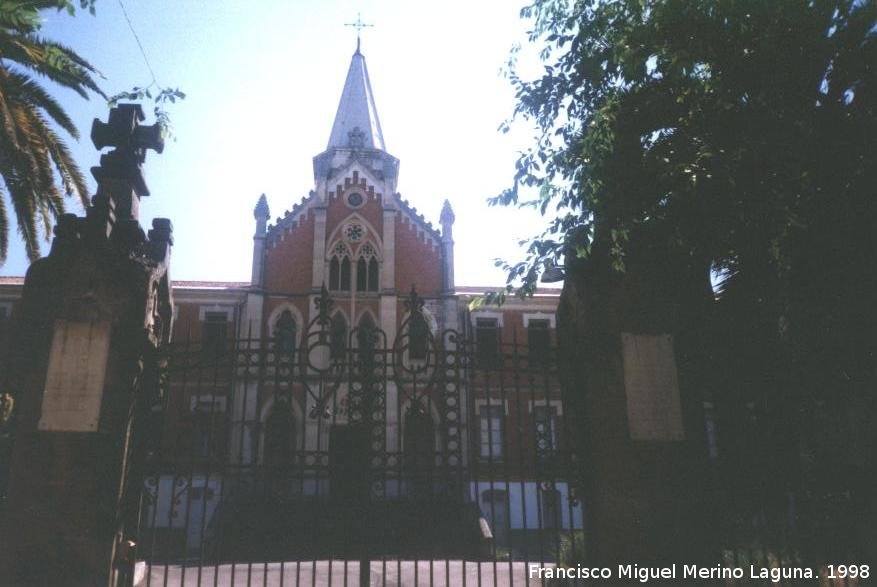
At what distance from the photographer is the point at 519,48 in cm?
842

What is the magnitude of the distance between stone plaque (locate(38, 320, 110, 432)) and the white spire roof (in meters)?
26.7

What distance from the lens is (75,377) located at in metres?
6.04

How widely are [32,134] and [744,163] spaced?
11.4 meters

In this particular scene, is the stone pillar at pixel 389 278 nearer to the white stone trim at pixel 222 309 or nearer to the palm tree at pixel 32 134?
the white stone trim at pixel 222 309

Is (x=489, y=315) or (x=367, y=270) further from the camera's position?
(x=489, y=315)

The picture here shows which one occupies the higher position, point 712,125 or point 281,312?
point 281,312

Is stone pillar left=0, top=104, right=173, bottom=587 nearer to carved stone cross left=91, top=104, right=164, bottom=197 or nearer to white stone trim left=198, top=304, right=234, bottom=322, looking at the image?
carved stone cross left=91, top=104, right=164, bottom=197

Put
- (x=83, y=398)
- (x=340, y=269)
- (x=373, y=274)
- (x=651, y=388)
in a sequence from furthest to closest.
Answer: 1. (x=373, y=274)
2. (x=340, y=269)
3. (x=651, y=388)
4. (x=83, y=398)

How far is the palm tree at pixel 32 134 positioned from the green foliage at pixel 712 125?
8.37 m

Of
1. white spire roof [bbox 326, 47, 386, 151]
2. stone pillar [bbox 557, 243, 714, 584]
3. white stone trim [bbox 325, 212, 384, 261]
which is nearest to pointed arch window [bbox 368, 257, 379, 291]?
white stone trim [bbox 325, 212, 384, 261]

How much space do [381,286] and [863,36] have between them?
20550 mm

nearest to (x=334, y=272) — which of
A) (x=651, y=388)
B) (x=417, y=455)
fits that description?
(x=417, y=455)

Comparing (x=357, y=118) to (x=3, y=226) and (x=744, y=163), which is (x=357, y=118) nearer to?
(x=3, y=226)

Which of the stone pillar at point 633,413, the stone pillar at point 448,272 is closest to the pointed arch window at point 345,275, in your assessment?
the stone pillar at point 448,272
